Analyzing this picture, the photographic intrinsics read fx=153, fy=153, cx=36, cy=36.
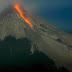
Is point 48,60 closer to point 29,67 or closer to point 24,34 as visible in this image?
point 29,67

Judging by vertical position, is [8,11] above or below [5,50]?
above

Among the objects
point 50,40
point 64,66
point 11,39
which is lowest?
point 64,66

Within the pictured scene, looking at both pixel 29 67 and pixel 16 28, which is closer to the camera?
pixel 29 67

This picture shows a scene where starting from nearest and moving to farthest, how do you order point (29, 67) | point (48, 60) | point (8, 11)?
point (29, 67), point (48, 60), point (8, 11)

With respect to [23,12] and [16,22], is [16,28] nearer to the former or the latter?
[16,22]

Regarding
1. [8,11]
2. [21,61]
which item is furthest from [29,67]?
[8,11]

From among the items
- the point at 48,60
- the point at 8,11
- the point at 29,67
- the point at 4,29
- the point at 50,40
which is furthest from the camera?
the point at 8,11
